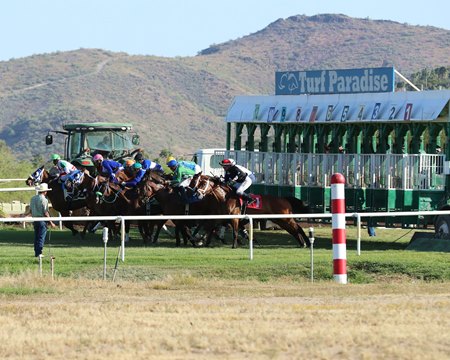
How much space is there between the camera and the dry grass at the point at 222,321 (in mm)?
12094

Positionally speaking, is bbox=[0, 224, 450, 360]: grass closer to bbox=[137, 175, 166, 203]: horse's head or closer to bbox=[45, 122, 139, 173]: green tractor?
bbox=[137, 175, 166, 203]: horse's head

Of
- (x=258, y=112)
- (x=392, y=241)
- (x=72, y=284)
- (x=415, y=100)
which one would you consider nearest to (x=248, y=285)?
(x=72, y=284)

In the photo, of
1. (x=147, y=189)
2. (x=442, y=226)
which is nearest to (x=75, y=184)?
(x=147, y=189)

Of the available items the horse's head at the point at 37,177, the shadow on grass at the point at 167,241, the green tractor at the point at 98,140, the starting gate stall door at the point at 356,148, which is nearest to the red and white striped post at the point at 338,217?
the shadow on grass at the point at 167,241

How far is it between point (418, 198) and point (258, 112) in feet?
23.9

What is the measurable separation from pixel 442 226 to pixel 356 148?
18.2 ft

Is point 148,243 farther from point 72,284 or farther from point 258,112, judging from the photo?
point 72,284

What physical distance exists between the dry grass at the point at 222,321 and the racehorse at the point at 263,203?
9204 mm

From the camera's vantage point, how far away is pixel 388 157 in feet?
91.1

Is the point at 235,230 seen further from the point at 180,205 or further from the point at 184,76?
the point at 184,76

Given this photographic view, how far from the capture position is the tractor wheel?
83.8 feet

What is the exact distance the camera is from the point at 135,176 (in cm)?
2883

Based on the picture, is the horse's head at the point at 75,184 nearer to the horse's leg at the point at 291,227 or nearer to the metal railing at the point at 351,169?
the horse's leg at the point at 291,227

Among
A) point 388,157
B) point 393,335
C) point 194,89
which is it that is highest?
point 194,89
